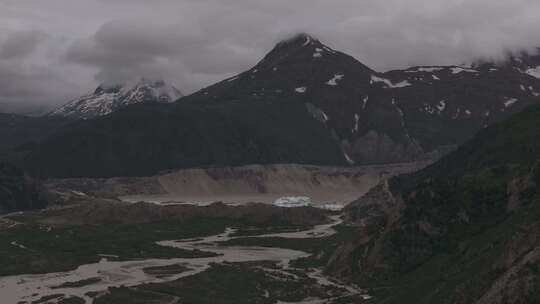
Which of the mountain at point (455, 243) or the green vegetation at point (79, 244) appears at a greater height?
the mountain at point (455, 243)

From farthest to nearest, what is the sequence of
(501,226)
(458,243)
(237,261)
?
1. (237,261)
2. (458,243)
3. (501,226)

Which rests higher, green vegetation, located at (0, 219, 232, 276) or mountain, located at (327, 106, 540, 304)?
mountain, located at (327, 106, 540, 304)

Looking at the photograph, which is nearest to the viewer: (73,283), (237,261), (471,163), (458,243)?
(458,243)

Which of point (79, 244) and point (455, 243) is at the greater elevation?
point (455, 243)

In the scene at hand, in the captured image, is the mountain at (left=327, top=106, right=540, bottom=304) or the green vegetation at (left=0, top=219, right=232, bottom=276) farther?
the green vegetation at (left=0, top=219, right=232, bottom=276)

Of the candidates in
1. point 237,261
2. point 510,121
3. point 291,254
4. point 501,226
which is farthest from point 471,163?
point 501,226

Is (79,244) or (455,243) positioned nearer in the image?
(455,243)

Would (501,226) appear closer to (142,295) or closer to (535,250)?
(535,250)

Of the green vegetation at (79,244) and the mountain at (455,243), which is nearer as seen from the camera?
the mountain at (455,243)
